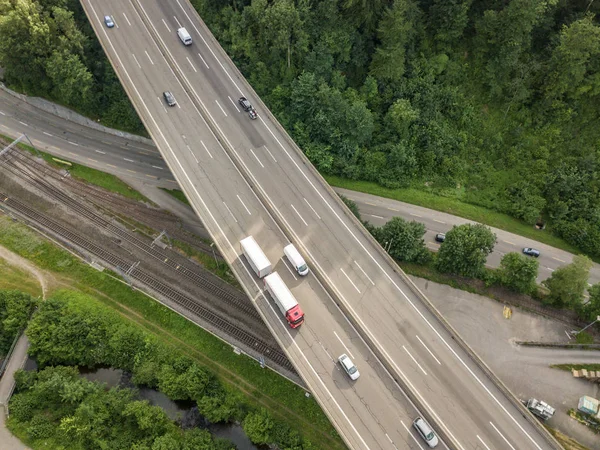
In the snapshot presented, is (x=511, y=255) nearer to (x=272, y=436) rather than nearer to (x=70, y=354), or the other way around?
(x=272, y=436)

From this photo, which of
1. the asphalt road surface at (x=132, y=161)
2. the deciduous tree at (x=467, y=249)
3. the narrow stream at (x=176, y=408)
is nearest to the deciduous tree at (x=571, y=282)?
the asphalt road surface at (x=132, y=161)

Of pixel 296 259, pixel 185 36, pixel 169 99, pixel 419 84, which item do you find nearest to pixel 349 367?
pixel 296 259

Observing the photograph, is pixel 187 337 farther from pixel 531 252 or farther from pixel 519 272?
pixel 531 252

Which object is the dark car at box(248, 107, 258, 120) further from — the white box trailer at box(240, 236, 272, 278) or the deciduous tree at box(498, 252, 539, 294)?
the deciduous tree at box(498, 252, 539, 294)

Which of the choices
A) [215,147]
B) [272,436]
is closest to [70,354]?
[272,436]

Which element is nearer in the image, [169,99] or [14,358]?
[14,358]

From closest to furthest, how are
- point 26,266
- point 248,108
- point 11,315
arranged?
1. point 11,315
2. point 248,108
3. point 26,266

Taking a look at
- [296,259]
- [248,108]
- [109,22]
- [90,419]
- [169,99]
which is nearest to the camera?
[296,259]
